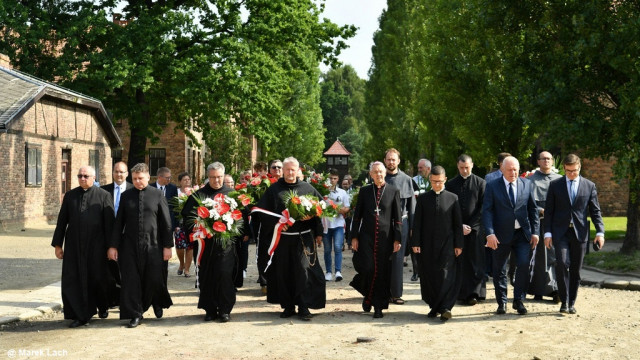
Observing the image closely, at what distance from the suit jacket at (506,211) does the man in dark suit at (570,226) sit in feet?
0.92

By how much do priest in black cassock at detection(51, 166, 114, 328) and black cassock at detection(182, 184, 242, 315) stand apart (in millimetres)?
1308

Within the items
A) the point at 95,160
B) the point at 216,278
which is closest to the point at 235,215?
the point at 216,278

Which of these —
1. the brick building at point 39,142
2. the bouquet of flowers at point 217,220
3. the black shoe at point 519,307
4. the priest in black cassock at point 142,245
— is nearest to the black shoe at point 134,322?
the priest in black cassock at point 142,245

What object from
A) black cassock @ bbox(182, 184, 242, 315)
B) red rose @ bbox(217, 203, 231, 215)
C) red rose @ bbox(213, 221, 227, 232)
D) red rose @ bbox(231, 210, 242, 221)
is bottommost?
black cassock @ bbox(182, 184, 242, 315)

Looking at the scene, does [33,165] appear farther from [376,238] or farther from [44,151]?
[376,238]

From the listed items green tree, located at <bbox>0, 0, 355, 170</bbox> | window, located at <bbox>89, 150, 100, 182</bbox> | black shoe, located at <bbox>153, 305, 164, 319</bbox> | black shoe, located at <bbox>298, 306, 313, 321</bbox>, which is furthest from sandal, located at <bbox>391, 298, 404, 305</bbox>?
window, located at <bbox>89, 150, 100, 182</bbox>

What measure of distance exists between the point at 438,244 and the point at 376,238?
0.86 metres

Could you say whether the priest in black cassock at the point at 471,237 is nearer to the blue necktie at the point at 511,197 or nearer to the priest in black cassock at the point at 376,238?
the blue necktie at the point at 511,197

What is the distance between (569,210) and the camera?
10062 mm

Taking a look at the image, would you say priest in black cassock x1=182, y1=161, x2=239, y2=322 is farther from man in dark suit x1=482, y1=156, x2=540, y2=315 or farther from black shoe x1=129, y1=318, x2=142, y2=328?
man in dark suit x1=482, y1=156, x2=540, y2=315

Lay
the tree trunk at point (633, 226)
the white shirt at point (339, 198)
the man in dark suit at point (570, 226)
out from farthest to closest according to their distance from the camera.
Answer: the tree trunk at point (633, 226)
the white shirt at point (339, 198)
the man in dark suit at point (570, 226)

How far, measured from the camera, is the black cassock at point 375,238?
33.3 feet

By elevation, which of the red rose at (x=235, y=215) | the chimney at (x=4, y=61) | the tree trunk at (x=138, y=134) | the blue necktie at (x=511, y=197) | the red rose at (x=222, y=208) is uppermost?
the chimney at (x=4, y=61)

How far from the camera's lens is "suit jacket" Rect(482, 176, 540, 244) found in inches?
408
